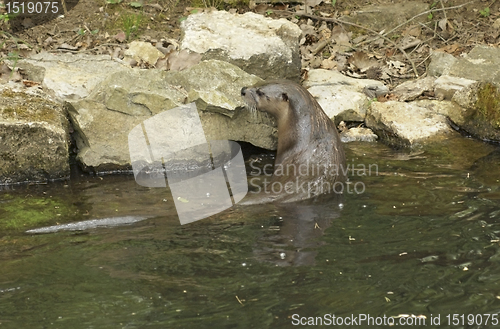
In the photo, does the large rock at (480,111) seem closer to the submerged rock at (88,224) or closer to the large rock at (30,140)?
the submerged rock at (88,224)

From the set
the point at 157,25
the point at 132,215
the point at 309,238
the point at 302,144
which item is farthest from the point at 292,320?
the point at 157,25

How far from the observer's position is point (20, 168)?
207 inches

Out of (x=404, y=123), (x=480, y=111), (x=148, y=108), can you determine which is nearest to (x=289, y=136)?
(x=148, y=108)

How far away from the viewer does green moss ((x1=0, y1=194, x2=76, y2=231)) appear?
171 inches

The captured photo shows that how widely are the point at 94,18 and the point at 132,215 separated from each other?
4473 millimetres

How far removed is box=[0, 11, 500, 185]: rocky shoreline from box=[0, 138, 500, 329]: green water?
1.76ft

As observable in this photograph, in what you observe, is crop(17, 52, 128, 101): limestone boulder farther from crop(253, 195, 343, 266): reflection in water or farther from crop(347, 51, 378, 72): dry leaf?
crop(347, 51, 378, 72): dry leaf

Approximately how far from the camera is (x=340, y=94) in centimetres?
666

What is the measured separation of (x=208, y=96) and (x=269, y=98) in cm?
56

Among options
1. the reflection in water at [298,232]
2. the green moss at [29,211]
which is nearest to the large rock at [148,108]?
the green moss at [29,211]

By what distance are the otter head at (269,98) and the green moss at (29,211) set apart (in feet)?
6.22

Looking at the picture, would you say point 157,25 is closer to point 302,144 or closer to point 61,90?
point 61,90

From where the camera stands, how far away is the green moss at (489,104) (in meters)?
5.96

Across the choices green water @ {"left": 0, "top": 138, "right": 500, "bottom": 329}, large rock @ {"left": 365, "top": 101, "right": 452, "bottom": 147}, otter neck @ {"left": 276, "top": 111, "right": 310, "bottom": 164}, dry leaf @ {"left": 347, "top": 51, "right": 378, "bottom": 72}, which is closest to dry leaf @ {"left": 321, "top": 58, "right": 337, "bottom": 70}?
dry leaf @ {"left": 347, "top": 51, "right": 378, "bottom": 72}
